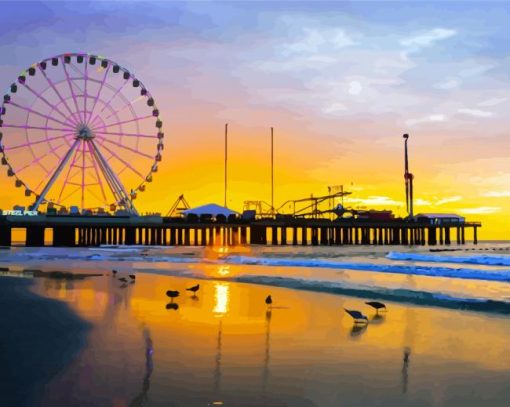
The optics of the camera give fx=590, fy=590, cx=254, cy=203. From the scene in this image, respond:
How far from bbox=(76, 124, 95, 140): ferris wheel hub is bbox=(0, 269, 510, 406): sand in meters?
47.2

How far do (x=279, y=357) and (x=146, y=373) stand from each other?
2.08 meters

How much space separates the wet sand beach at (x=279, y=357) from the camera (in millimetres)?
6469

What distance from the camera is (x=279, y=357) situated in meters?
8.53

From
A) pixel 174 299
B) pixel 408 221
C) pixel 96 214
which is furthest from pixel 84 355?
pixel 408 221

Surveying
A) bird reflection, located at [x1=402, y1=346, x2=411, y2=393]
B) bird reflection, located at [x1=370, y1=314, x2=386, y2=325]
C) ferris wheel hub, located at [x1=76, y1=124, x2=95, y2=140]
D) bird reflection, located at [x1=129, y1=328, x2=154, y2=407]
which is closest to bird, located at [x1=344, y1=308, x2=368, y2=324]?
bird reflection, located at [x1=370, y1=314, x2=386, y2=325]

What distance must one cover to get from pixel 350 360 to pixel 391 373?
881 mm

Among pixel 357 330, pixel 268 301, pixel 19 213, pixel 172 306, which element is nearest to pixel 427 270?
pixel 268 301

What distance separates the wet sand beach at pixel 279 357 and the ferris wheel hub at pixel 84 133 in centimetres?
4706

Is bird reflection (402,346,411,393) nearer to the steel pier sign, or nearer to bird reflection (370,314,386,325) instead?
bird reflection (370,314,386,325)

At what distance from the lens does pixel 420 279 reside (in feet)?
83.6

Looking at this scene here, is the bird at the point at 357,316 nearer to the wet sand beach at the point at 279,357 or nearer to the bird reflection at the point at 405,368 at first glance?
the wet sand beach at the point at 279,357

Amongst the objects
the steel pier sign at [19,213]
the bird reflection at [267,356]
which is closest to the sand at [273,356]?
the bird reflection at [267,356]

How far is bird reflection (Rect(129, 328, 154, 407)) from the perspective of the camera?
6125mm

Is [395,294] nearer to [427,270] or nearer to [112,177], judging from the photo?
[427,270]
